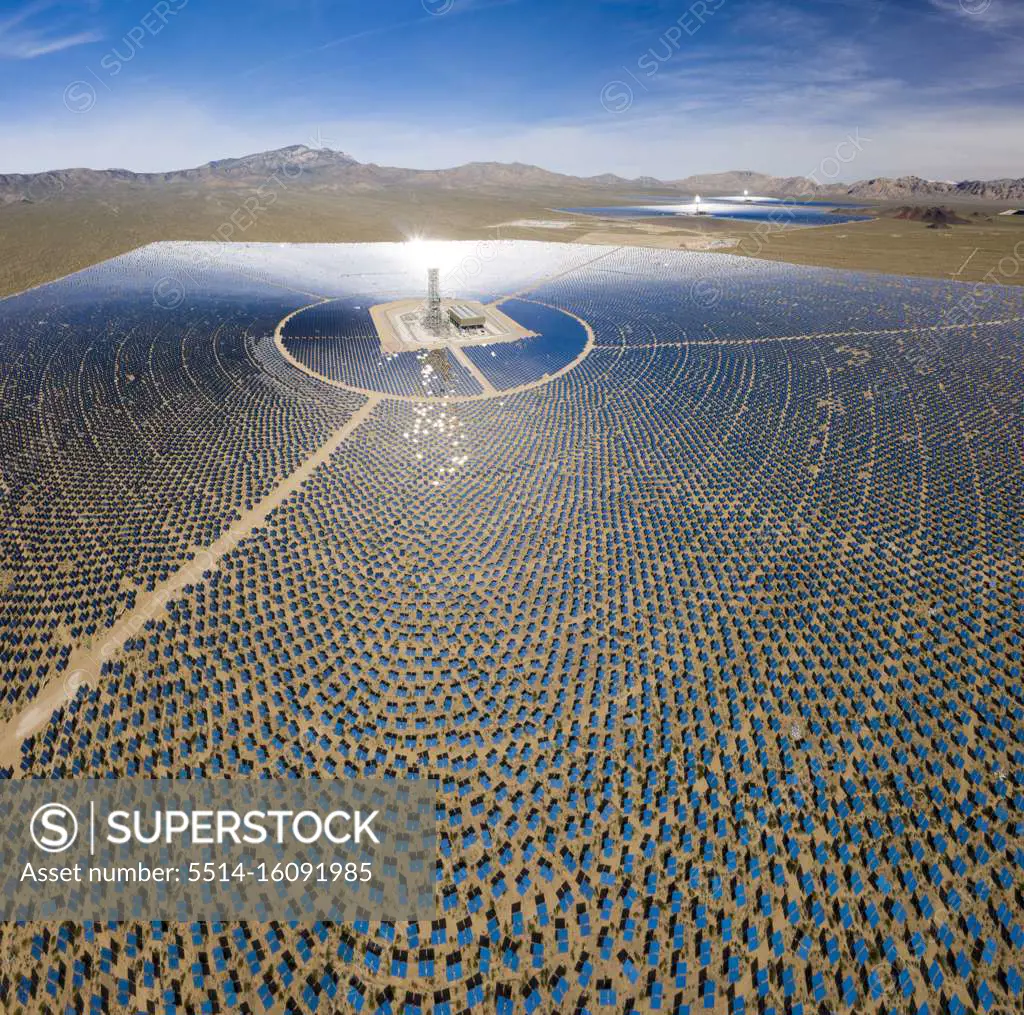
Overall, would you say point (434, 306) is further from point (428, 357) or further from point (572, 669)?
point (572, 669)

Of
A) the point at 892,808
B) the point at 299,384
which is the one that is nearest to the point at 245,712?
the point at 892,808

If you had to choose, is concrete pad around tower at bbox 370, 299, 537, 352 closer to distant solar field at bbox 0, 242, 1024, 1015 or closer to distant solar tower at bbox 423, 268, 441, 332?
distant solar tower at bbox 423, 268, 441, 332

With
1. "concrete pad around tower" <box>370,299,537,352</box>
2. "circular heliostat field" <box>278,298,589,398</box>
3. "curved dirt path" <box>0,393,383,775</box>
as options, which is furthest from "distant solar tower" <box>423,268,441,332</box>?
"curved dirt path" <box>0,393,383,775</box>

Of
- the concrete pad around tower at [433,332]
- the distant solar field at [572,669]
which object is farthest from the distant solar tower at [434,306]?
the distant solar field at [572,669]

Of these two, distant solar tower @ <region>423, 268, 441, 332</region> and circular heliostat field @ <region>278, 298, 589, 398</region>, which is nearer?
circular heliostat field @ <region>278, 298, 589, 398</region>

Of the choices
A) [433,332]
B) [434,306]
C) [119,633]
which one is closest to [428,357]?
[433,332]

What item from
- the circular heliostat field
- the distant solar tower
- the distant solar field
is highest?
the distant solar tower

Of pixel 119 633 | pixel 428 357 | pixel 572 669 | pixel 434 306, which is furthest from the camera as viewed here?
pixel 434 306
